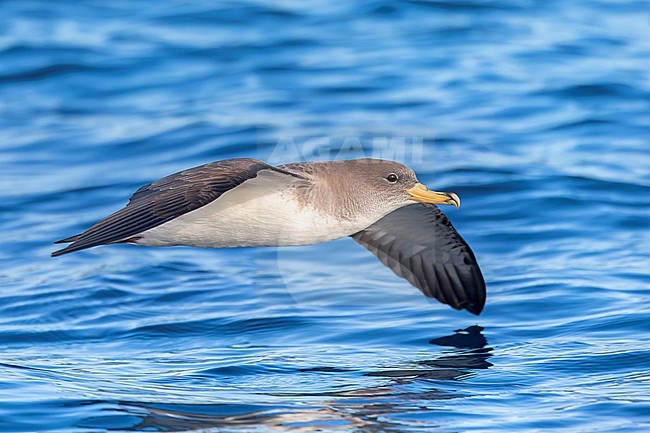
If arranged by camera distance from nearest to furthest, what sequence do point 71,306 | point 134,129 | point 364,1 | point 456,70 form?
point 71,306 < point 134,129 < point 456,70 < point 364,1

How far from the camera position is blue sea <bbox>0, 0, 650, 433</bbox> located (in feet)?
23.1

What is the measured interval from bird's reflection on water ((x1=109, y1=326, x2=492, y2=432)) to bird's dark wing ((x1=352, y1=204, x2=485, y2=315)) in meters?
1.15

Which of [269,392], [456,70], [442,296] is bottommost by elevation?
[269,392]

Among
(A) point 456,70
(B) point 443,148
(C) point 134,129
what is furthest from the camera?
(A) point 456,70

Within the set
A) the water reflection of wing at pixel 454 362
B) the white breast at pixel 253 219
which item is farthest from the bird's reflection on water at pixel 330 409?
the white breast at pixel 253 219

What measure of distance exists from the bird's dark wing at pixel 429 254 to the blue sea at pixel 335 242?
209mm

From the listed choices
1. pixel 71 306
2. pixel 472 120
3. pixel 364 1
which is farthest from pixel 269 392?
pixel 364 1

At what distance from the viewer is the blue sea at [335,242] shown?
23.1 ft

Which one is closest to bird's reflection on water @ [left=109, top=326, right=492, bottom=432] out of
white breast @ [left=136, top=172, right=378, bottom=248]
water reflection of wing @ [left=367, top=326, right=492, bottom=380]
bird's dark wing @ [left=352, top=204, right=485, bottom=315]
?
water reflection of wing @ [left=367, top=326, right=492, bottom=380]

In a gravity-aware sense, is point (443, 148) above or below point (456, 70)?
below

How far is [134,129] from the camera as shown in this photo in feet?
44.8

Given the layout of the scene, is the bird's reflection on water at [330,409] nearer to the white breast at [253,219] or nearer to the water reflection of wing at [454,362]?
the water reflection of wing at [454,362]

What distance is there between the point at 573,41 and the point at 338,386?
10183 millimetres

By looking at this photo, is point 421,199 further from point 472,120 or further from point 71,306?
point 472,120
